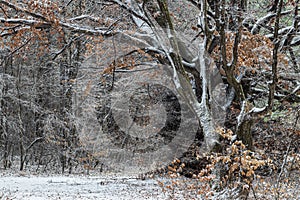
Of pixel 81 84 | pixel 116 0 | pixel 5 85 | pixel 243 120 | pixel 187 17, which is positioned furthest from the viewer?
pixel 5 85

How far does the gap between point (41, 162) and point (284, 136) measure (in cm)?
1333

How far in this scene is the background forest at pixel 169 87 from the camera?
20.0 feet

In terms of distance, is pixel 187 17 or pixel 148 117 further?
pixel 148 117

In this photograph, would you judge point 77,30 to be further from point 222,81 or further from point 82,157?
point 82,157

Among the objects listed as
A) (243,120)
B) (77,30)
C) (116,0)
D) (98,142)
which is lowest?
(98,142)

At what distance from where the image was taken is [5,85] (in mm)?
15805

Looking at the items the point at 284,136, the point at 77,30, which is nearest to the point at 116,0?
the point at 77,30

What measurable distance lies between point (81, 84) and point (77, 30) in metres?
6.64

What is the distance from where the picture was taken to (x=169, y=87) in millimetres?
12430

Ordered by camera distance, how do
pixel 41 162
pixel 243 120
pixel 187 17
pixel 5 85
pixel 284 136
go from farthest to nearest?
pixel 41 162 → pixel 5 85 → pixel 187 17 → pixel 284 136 → pixel 243 120

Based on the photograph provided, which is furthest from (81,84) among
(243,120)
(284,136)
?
(243,120)

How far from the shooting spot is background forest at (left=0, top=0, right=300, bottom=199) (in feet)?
20.0

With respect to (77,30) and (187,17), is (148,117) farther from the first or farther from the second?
(77,30)

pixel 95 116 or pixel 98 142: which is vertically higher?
pixel 95 116
